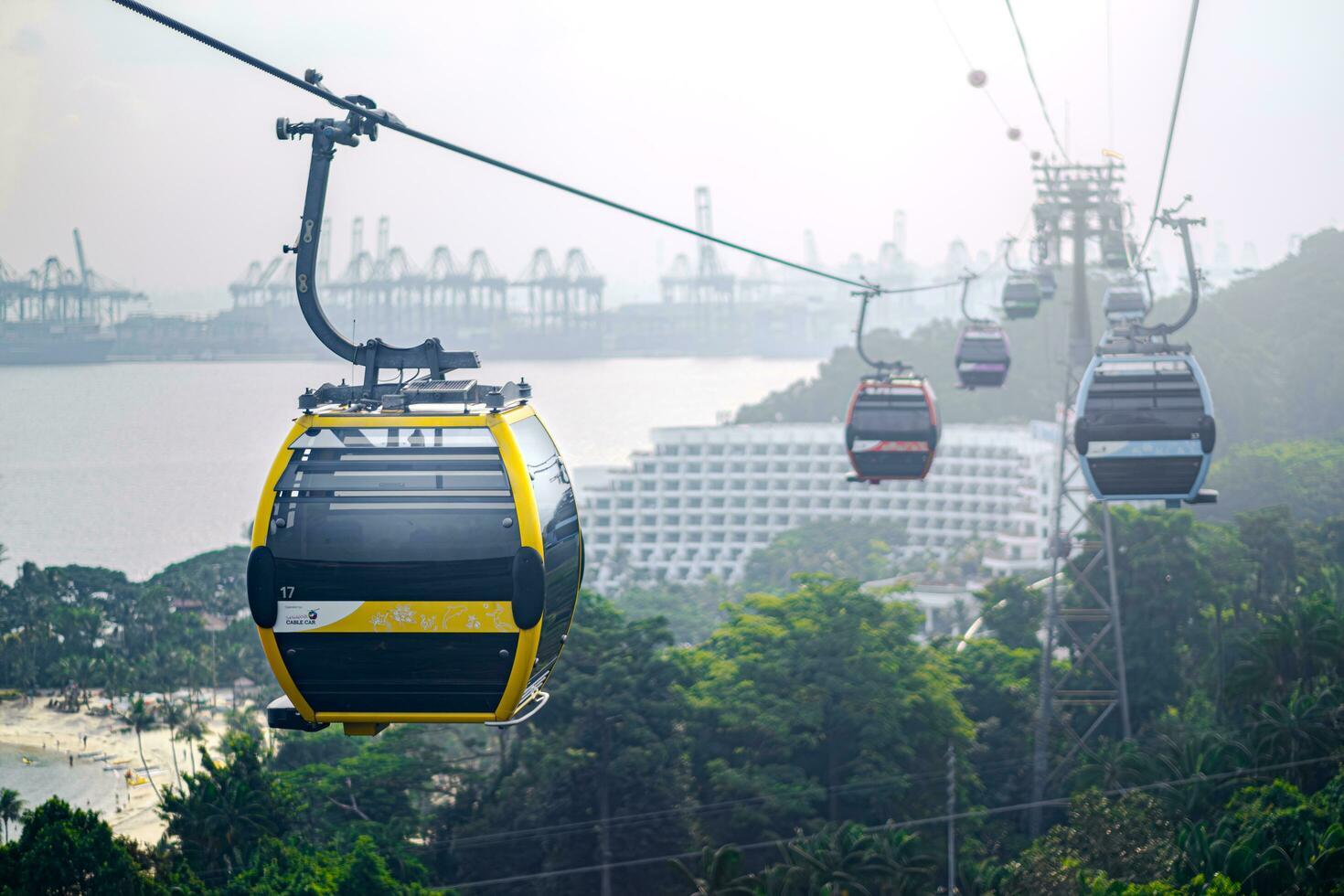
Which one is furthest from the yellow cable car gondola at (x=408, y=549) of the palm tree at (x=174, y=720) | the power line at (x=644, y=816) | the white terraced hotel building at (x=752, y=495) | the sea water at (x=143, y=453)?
the white terraced hotel building at (x=752, y=495)

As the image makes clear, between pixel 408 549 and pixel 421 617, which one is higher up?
pixel 408 549

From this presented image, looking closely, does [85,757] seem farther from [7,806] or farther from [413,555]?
[413,555]

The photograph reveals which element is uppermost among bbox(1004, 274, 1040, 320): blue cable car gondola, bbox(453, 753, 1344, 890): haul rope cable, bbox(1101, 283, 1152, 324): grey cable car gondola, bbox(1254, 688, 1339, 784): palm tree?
bbox(1004, 274, 1040, 320): blue cable car gondola

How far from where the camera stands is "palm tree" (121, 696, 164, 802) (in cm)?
4991

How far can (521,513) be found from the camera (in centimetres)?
637

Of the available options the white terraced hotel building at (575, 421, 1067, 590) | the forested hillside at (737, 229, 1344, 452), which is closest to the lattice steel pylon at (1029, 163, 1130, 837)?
the forested hillside at (737, 229, 1344, 452)

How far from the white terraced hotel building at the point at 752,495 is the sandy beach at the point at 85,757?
158 feet

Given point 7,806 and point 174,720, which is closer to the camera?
point 7,806

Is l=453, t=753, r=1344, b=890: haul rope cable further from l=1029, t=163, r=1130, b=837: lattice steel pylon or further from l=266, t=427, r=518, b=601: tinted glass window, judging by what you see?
l=266, t=427, r=518, b=601: tinted glass window

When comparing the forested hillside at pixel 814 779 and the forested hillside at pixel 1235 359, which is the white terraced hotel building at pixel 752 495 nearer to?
the forested hillside at pixel 1235 359

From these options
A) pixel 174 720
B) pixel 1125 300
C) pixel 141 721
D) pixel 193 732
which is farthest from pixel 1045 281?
pixel 141 721

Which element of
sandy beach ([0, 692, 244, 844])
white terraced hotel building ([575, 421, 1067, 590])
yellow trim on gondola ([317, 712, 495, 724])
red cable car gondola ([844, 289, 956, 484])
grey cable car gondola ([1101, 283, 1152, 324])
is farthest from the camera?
white terraced hotel building ([575, 421, 1067, 590])

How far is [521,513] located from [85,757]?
A: 162ft

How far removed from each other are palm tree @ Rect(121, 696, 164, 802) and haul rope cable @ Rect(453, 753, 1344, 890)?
23385 millimetres
